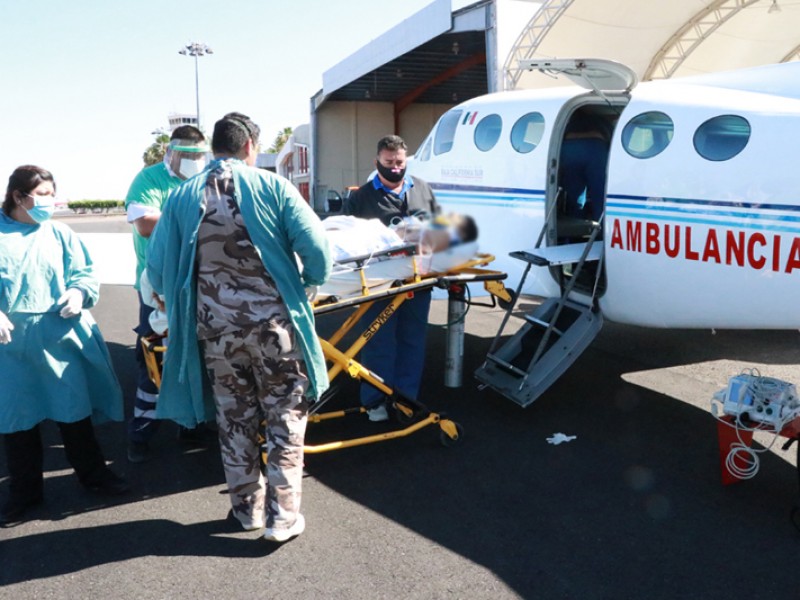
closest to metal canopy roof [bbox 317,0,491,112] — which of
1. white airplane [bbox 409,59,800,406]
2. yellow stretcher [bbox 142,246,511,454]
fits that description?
white airplane [bbox 409,59,800,406]

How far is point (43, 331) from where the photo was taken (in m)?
3.73

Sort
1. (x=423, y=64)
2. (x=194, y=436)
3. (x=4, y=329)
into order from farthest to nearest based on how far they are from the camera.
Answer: (x=423, y=64)
(x=194, y=436)
(x=4, y=329)

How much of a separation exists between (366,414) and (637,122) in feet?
10.1

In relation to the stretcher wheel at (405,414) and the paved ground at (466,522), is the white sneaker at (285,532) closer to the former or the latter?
the paved ground at (466,522)

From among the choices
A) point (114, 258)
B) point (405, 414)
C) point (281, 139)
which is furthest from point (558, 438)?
point (281, 139)

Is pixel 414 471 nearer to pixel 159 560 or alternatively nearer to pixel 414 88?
pixel 159 560

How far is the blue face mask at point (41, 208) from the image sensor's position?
3.70m

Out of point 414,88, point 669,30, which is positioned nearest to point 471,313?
point 669,30

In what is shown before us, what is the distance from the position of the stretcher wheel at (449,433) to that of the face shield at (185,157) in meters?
2.34

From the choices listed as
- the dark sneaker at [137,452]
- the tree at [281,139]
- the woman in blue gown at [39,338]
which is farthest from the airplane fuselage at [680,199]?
the tree at [281,139]

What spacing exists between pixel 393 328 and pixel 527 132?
241cm

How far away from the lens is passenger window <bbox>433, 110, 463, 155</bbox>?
289 inches

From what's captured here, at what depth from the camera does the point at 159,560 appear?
3.45m

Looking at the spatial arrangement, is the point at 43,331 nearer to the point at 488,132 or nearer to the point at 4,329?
the point at 4,329
